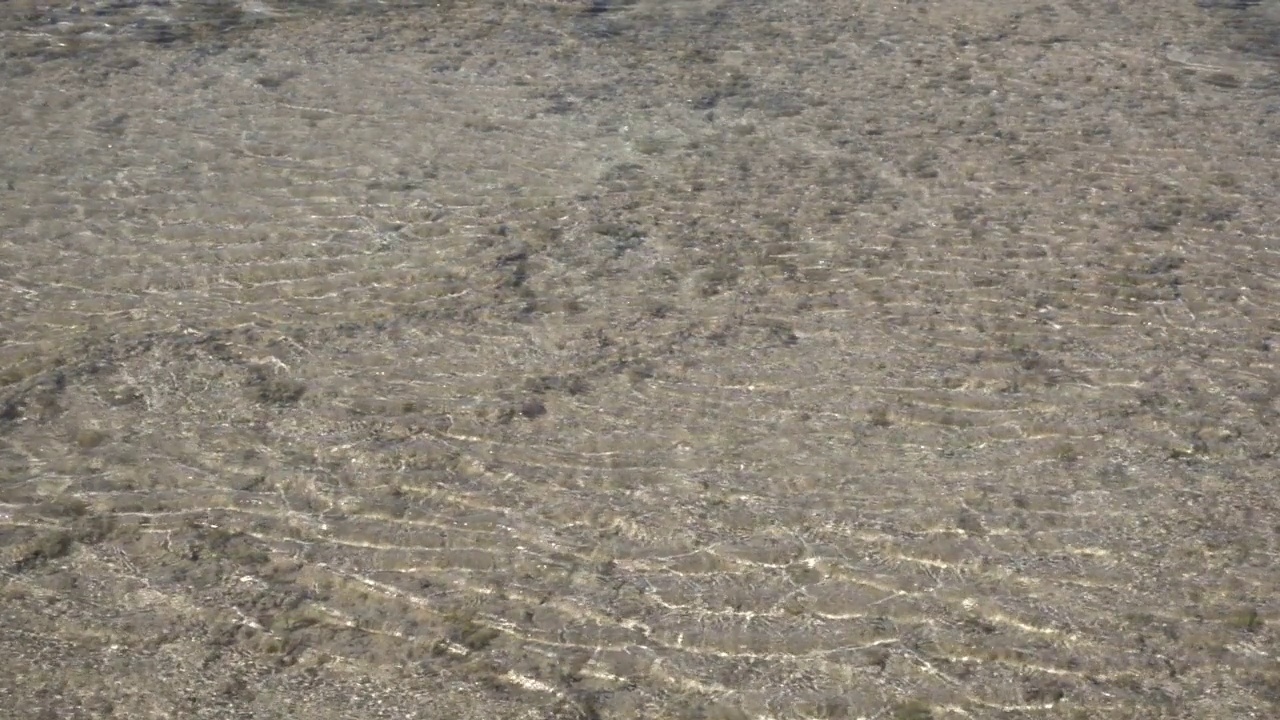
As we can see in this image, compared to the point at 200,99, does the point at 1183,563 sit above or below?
below

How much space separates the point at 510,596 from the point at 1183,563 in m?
1.37

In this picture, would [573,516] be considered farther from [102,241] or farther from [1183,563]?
[102,241]

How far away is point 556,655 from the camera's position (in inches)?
115

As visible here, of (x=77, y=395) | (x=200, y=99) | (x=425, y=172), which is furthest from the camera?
(x=200, y=99)

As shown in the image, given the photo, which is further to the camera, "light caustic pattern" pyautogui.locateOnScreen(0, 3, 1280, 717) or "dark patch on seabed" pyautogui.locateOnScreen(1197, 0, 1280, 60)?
"dark patch on seabed" pyautogui.locateOnScreen(1197, 0, 1280, 60)

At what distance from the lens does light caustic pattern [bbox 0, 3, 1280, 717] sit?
9.87ft

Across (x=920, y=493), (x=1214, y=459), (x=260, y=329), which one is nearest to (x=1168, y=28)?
(x=1214, y=459)

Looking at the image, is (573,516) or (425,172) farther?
(425,172)

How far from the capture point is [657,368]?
3.85 m

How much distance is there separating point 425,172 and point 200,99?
973 mm

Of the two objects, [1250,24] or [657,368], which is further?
[1250,24]

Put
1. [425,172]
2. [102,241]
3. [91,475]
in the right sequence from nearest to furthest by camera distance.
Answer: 1. [91,475]
2. [102,241]
3. [425,172]

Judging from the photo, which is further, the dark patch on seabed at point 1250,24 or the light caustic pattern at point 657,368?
the dark patch on seabed at point 1250,24

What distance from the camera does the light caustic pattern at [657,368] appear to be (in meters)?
3.01
